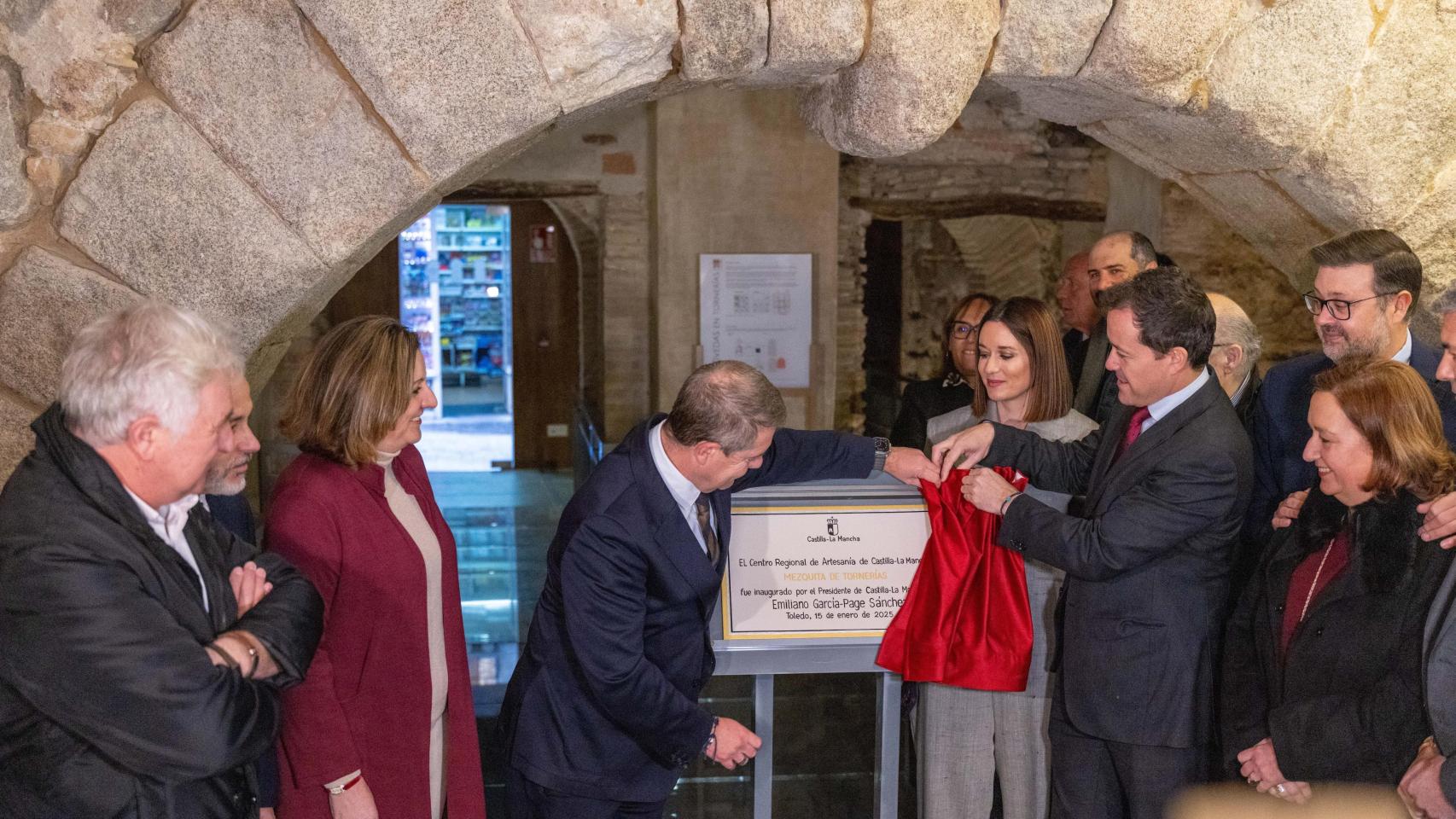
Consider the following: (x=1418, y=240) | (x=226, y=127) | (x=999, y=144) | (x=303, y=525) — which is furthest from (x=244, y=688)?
(x=999, y=144)

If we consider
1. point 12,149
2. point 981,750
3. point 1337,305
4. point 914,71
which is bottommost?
point 981,750

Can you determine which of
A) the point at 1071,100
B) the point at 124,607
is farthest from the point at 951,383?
the point at 124,607

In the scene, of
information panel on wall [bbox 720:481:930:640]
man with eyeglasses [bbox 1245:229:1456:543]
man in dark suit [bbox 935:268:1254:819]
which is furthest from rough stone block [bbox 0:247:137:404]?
man with eyeglasses [bbox 1245:229:1456:543]

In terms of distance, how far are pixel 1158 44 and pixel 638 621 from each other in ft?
5.99

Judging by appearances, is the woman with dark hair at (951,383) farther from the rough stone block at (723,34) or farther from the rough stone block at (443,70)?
the rough stone block at (443,70)

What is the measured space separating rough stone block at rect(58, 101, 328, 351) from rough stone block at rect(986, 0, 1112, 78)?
1695mm

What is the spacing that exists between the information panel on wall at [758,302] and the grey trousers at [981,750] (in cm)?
461

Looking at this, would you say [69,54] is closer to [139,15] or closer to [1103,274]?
[139,15]

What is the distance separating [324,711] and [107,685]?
566 millimetres

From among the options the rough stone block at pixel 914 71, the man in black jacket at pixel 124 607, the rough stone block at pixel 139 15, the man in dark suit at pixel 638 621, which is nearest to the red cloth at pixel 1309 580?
the man in dark suit at pixel 638 621

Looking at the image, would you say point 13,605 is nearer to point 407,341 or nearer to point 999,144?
point 407,341

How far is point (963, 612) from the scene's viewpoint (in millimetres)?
2975

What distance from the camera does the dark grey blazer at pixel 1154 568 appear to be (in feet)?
8.73

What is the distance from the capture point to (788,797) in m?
3.96
